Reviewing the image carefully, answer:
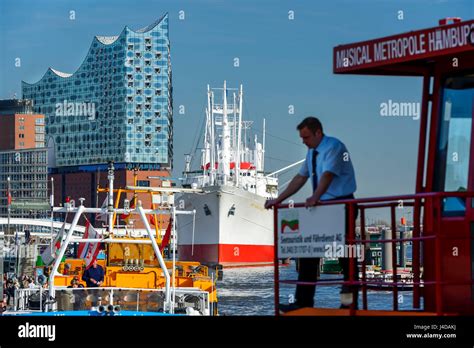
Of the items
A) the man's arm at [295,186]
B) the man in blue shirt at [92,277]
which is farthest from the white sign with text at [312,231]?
the man in blue shirt at [92,277]

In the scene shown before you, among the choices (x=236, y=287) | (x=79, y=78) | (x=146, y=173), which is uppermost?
(x=79, y=78)

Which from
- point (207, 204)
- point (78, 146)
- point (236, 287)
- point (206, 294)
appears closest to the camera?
point (206, 294)

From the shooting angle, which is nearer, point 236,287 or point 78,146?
point 236,287

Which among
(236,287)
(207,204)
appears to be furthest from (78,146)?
(236,287)

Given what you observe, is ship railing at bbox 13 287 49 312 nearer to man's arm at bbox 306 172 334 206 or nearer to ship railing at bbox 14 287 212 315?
ship railing at bbox 14 287 212 315

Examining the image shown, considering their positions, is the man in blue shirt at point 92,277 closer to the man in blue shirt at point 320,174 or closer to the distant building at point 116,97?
the man in blue shirt at point 320,174

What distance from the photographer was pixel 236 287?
63.8 m

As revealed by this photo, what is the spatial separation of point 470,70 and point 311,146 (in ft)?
4.61

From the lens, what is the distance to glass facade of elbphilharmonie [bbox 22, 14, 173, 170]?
184375mm

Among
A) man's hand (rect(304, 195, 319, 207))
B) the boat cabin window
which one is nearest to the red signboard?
the boat cabin window

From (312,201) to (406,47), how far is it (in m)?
1.35
